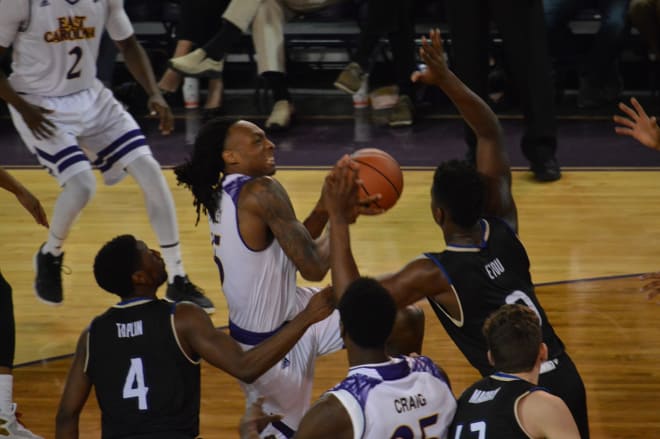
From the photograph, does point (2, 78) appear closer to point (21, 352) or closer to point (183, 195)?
point (21, 352)

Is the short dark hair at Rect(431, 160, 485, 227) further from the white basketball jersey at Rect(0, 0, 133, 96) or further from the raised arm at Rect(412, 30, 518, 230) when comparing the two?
the white basketball jersey at Rect(0, 0, 133, 96)

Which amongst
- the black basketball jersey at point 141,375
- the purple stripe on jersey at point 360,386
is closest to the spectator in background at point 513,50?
the black basketball jersey at point 141,375

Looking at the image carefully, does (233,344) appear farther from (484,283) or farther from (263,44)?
(263,44)

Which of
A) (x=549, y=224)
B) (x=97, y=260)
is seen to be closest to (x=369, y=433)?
(x=97, y=260)

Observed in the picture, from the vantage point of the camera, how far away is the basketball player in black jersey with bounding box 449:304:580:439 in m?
3.61

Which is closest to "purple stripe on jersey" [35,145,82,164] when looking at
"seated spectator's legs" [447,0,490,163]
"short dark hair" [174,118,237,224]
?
"short dark hair" [174,118,237,224]

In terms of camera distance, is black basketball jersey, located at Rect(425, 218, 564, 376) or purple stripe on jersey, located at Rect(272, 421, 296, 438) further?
purple stripe on jersey, located at Rect(272, 421, 296, 438)

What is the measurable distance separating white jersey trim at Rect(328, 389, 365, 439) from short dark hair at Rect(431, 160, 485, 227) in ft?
3.27

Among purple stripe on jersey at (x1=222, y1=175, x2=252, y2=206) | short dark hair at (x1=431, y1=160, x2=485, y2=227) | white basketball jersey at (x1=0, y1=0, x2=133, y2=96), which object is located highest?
white basketball jersey at (x1=0, y1=0, x2=133, y2=96)

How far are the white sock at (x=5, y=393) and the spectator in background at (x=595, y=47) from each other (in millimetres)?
6917

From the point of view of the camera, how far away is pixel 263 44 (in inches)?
413

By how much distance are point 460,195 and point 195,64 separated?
617 centimetres

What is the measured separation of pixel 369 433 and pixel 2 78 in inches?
140

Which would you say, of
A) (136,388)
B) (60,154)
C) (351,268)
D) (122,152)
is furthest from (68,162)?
(351,268)
